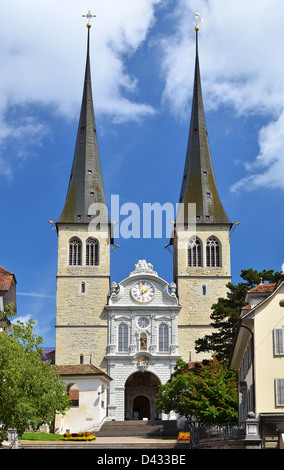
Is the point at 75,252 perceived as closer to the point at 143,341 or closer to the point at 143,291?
the point at 143,291

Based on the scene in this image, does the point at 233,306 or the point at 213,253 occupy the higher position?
the point at 213,253

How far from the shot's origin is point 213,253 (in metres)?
75.2

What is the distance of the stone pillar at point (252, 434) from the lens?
971 inches

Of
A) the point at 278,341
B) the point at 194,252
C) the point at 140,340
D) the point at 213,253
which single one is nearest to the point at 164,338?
the point at 140,340

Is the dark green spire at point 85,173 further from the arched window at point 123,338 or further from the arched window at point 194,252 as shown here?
the arched window at point 123,338

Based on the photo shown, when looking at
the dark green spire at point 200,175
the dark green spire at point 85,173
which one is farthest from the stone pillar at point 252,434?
the dark green spire at point 85,173

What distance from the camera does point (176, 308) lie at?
7256 centimetres

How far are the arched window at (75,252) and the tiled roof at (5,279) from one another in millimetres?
30334

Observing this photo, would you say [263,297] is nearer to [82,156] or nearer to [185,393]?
[185,393]

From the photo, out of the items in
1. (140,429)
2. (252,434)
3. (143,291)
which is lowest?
(140,429)

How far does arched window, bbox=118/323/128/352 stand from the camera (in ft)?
236

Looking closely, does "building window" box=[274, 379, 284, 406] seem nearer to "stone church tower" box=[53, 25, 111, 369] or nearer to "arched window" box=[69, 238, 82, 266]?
"stone church tower" box=[53, 25, 111, 369]

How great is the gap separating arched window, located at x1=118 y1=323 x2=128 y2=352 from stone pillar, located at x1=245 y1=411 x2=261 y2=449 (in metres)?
47.4

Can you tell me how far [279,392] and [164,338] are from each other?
46.0 meters
